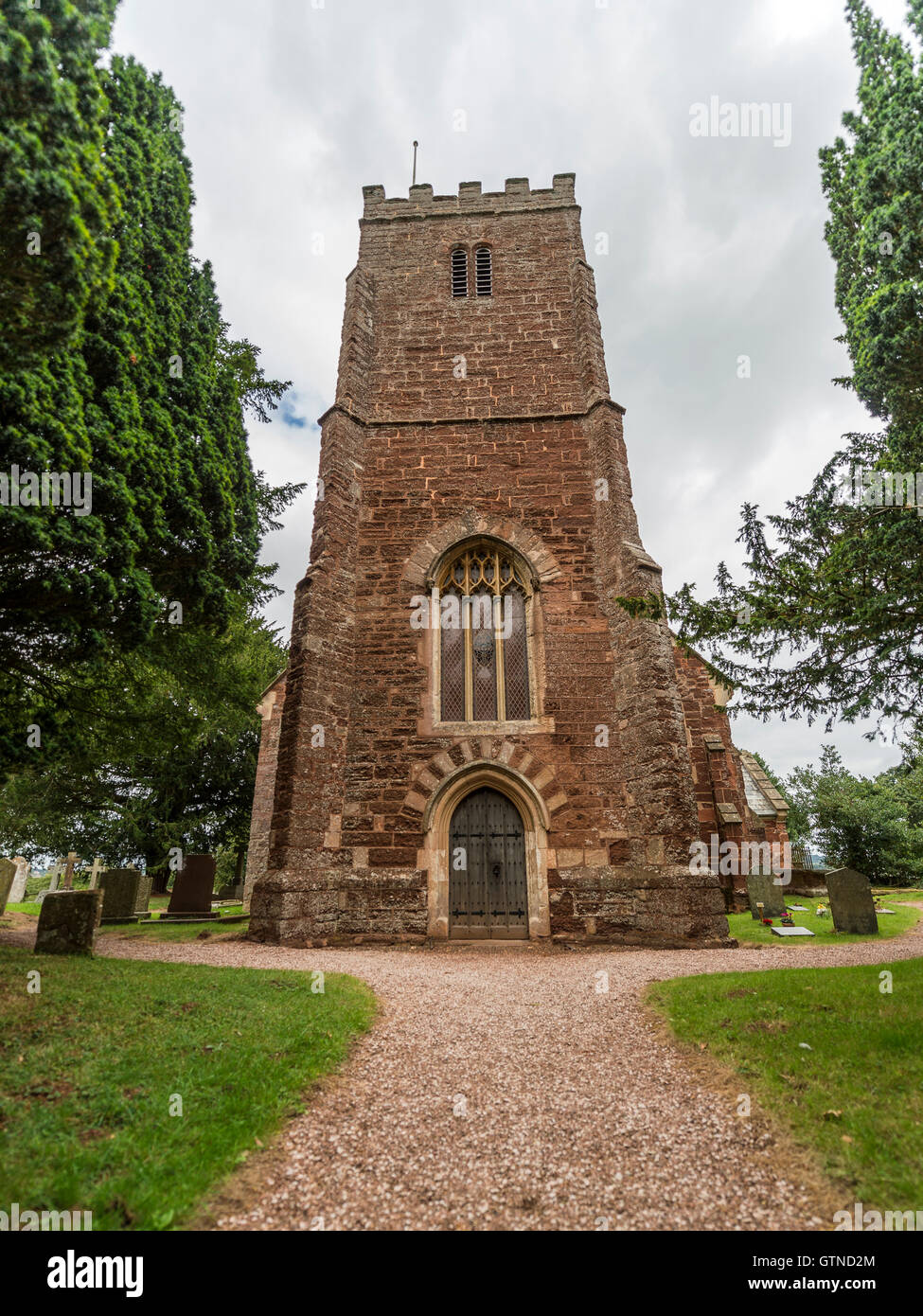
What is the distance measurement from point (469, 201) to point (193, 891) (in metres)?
18.7

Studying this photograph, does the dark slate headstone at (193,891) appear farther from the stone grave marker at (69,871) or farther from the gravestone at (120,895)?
the stone grave marker at (69,871)

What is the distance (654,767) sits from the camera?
30.5ft

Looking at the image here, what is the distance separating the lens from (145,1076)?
11.6ft

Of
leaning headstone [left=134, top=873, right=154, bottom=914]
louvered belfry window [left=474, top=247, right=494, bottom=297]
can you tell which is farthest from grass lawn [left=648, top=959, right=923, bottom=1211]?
louvered belfry window [left=474, top=247, right=494, bottom=297]

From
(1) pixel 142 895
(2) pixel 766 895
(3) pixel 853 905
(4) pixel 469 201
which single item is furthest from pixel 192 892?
(4) pixel 469 201

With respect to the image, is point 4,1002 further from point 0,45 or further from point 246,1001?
point 0,45

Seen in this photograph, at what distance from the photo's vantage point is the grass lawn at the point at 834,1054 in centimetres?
277

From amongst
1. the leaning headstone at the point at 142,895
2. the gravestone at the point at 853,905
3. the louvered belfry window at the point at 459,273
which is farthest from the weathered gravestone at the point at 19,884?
the gravestone at the point at 853,905

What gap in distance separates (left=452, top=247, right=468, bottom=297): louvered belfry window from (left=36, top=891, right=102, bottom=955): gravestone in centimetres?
1432

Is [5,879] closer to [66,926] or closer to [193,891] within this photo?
[193,891]

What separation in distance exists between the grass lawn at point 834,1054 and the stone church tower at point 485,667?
3118 mm

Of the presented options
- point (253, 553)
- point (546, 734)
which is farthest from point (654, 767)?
point (253, 553)

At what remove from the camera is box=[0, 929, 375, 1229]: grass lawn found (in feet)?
8.25

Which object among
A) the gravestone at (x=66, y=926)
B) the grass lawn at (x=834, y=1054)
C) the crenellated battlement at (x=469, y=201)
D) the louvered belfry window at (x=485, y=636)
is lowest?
the grass lawn at (x=834, y=1054)
